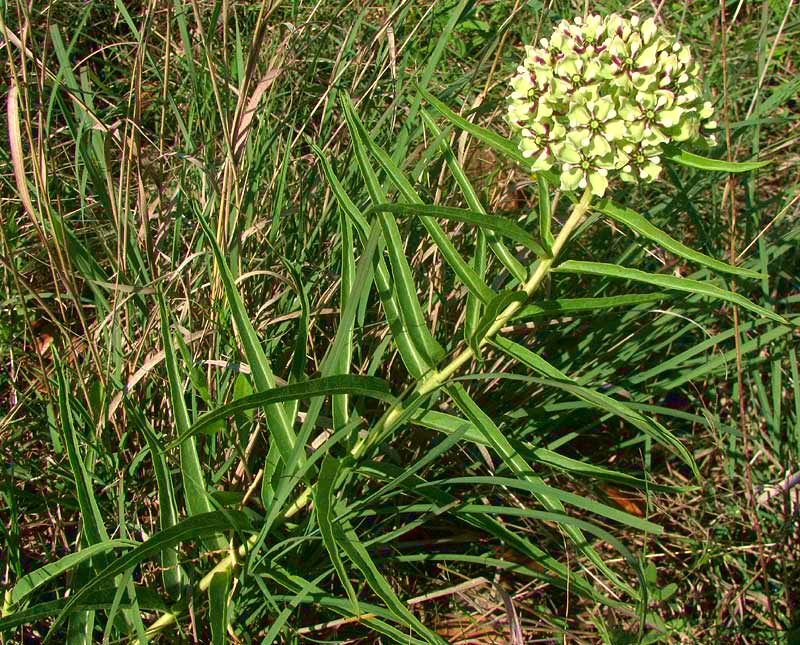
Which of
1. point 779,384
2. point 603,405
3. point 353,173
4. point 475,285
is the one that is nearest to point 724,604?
point 779,384

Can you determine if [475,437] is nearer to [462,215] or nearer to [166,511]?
[462,215]

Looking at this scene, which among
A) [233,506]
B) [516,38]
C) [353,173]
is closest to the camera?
[233,506]

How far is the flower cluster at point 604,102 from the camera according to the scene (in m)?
1.14

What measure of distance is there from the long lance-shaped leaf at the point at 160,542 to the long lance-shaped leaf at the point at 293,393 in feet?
0.44

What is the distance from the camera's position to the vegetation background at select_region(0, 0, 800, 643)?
1.32 metres

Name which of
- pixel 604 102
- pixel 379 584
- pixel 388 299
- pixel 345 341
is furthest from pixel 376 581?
pixel 604 102

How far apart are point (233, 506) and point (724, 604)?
111cm

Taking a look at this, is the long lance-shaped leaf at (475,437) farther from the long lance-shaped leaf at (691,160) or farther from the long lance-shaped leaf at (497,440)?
the long lance-shaped leaf at (691,160)

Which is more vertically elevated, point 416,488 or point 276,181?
point 276,181

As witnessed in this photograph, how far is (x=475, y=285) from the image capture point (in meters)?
1.30

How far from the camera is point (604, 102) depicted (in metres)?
1.13

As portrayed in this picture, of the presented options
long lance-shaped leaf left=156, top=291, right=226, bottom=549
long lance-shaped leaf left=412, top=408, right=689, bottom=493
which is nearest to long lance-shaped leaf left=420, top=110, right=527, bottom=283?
long lance-shaped leaf left=412, top=408, right=689, bottom=493

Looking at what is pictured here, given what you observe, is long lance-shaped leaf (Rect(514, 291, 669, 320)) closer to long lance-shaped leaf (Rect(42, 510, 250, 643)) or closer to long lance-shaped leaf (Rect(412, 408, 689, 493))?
long lance-shaped leaf (Rect(412, 408, 689, 493))

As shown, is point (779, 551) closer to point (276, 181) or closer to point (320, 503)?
point (320, 503)
